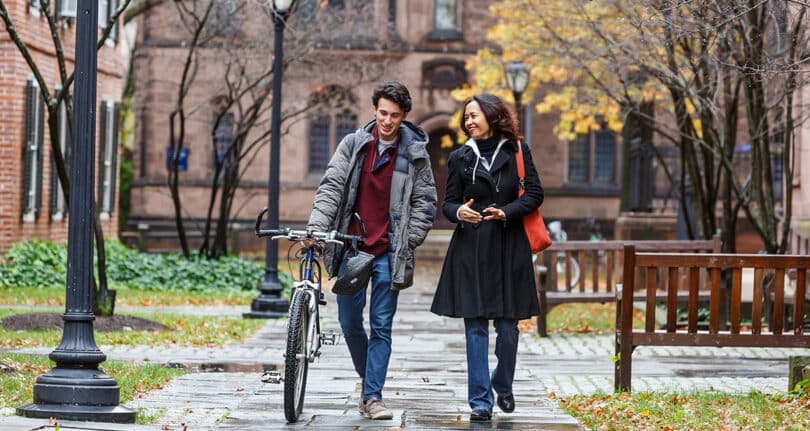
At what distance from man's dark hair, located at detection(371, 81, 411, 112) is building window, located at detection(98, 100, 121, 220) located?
18.4 meters

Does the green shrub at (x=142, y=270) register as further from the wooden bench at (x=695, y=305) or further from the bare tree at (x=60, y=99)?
the wooden bench at (x=695, y=305)

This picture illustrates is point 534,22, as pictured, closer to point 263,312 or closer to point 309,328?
point 263,312

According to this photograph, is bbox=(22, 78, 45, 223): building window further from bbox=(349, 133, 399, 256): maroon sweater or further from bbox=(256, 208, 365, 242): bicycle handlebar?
bbox=(256, 208, 365, 242): bicycle handlebar

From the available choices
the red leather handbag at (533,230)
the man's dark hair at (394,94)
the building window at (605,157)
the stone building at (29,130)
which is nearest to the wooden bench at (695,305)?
the red leather handbag at (533,230)

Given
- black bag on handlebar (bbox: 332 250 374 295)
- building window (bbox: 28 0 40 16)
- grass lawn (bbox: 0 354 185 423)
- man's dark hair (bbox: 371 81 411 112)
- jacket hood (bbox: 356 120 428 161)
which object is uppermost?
building window (bbox: 28 0 40 16)

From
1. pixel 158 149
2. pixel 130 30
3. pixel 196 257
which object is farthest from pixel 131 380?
pixel 130 30

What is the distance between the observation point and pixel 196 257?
25.3 metres

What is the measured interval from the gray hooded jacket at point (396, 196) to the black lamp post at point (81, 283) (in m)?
1.36

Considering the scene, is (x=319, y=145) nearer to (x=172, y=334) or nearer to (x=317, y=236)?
(x=172, y=334)

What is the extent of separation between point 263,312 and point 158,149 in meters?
23.4

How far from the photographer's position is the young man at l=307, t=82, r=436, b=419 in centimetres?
844

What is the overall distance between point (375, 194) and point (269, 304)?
29.3ft

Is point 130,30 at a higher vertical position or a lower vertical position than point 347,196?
higher

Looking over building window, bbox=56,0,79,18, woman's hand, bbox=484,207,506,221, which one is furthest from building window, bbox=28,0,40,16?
woman's hand, bbox=484,207,506,221
